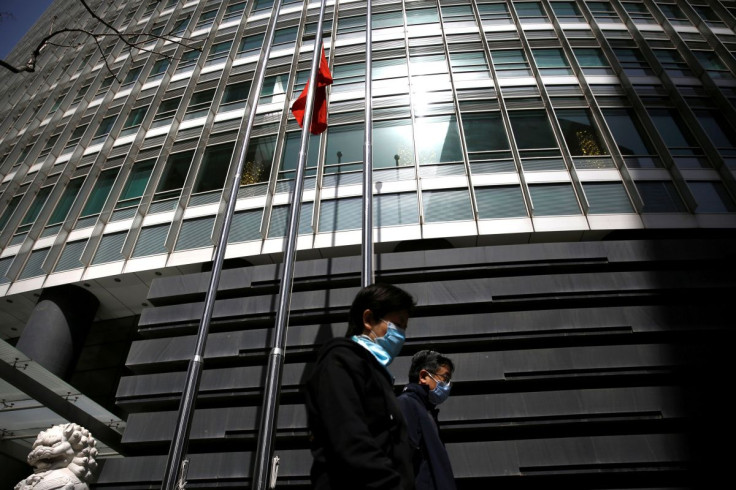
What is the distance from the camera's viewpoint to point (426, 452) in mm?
3221

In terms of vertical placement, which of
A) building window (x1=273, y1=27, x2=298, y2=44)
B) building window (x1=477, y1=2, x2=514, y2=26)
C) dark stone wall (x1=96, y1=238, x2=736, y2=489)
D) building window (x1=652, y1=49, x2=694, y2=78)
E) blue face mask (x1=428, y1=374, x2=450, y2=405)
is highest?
building window (x1=273, y1=27, x2=298, y2=44)

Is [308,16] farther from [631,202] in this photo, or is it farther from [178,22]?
[631,202]

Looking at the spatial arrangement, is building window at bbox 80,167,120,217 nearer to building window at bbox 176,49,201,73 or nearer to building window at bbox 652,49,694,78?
building window at bbox 176,49,201,73

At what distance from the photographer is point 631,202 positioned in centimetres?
938

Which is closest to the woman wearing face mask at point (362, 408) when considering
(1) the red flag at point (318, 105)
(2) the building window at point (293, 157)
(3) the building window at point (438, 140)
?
(1) the red flag at point (318, 105)

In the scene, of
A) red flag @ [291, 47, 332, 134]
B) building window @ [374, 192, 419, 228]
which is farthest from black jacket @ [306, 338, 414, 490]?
building window @ [374, 192, 419, 228]

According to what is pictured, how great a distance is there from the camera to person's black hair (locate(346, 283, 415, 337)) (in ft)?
8.36

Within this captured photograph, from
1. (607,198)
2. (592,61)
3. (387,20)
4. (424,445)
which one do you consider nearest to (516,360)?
(424,445)

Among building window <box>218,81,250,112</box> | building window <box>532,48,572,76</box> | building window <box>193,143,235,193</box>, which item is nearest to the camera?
building window <box>193,143,235,193</box>

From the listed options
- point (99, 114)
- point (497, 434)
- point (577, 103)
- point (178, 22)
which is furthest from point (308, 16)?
point (497, 434)

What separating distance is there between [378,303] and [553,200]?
828 cm

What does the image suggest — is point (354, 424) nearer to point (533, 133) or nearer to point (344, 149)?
point (344, 149)

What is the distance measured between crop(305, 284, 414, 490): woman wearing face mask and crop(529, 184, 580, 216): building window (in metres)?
7.71

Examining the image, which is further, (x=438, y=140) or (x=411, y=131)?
(x=411, y=131)
